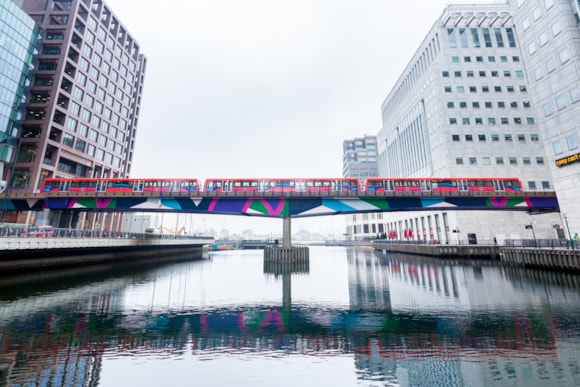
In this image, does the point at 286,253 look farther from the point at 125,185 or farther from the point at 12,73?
the point at 12,73

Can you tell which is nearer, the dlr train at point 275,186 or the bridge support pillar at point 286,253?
the dlr train at point 275,186

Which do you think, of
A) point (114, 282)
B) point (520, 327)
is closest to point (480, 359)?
point (520, 327)

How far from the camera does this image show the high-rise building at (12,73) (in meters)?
55.8

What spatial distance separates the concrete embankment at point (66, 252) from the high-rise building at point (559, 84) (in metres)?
66.6

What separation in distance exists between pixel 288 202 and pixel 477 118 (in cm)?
6073

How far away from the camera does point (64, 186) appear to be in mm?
48031

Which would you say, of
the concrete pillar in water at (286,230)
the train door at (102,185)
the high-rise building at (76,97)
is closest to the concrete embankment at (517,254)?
the concrete pillar in water at (286,230)

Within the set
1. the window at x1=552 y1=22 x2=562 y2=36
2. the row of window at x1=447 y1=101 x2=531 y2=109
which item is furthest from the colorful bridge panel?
the row of window at x1=447 y1=101 x2=531 y2=109

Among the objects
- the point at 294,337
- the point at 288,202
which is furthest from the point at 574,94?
the point at 294,337

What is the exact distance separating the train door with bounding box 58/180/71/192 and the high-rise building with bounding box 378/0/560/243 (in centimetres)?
8163

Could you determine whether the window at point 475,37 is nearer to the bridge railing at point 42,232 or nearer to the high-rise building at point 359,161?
the high-rise building at point 359,161

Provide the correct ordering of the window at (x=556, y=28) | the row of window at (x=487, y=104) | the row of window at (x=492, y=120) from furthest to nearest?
the row of window at (x=487, y=104) < the row of window at (x=492, y=120) < the window at (x=556, y=28)

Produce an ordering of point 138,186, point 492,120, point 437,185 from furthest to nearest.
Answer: point 492,120 → point 437,185 → point 138,186

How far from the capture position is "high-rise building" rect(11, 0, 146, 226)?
60.8m
